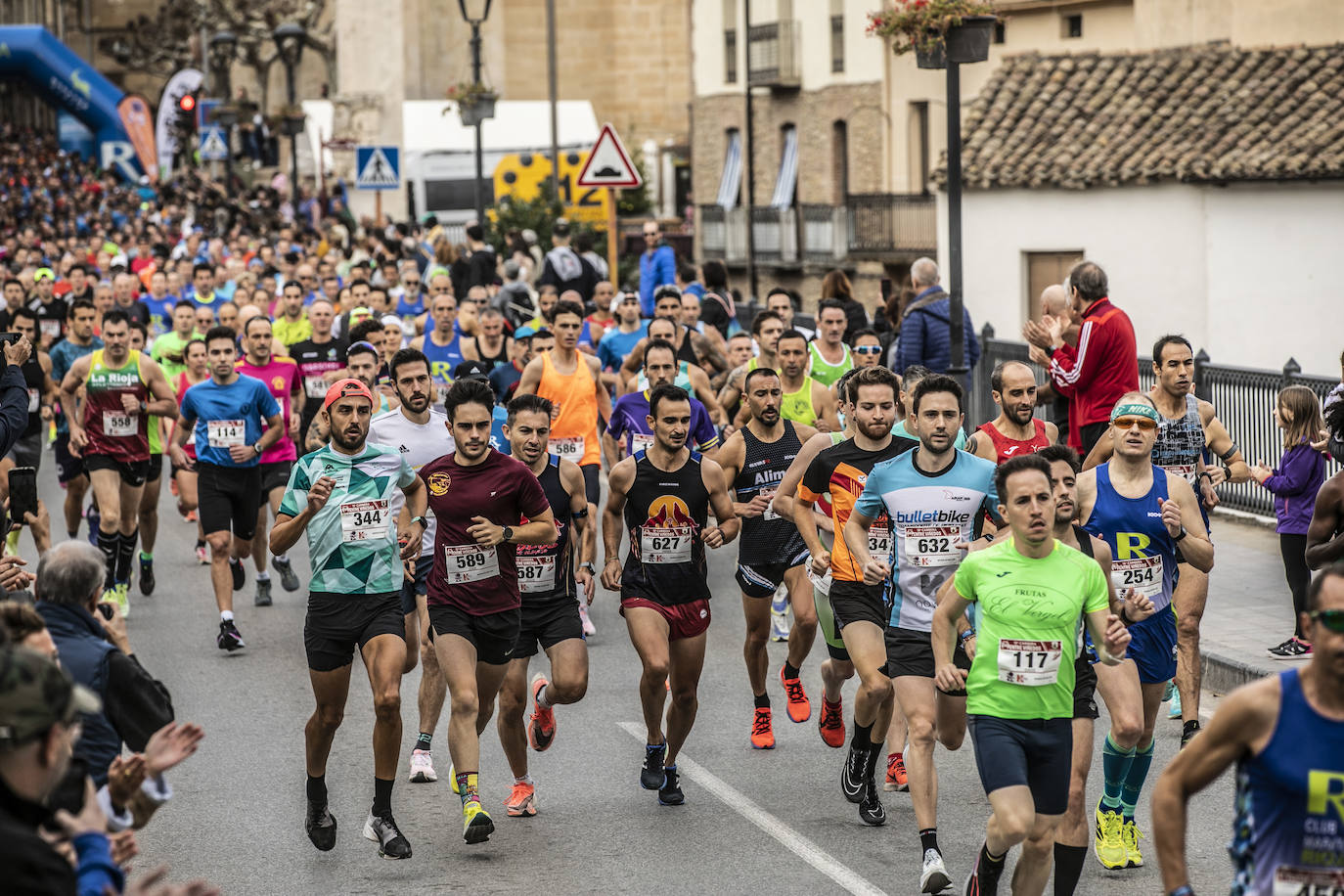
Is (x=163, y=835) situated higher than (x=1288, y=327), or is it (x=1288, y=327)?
(x=1288, y=327)

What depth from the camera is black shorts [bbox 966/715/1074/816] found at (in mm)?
6445

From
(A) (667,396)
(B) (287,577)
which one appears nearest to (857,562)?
(A) (667,396)

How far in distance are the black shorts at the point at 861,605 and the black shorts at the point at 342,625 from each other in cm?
189

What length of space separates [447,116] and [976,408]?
3378cm

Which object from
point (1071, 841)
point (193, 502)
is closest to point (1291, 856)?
point (1071, 841)

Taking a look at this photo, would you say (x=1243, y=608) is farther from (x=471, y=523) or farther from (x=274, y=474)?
(x=274, y=474)

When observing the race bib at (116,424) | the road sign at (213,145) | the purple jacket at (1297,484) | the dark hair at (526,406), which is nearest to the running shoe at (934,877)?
the dark hair at (526,406)

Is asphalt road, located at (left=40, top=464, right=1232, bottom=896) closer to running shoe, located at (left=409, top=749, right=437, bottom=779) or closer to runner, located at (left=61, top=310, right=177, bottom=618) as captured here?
running shoe, located at (left=409, top=749, right=437, bottom=779)

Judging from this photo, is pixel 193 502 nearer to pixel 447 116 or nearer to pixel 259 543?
pixel 259 543

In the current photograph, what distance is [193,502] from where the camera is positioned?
15.2 meters

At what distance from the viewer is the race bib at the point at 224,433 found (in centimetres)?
1267

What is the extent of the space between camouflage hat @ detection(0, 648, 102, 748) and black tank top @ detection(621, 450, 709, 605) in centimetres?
489

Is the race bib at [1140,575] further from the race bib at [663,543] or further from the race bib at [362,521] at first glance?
the race bib at [362,521]

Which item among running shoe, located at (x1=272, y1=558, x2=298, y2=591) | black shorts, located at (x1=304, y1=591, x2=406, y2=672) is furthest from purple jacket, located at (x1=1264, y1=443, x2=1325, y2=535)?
running shoe, located at (x1=272, y1=558, x2=298, y2=591)
